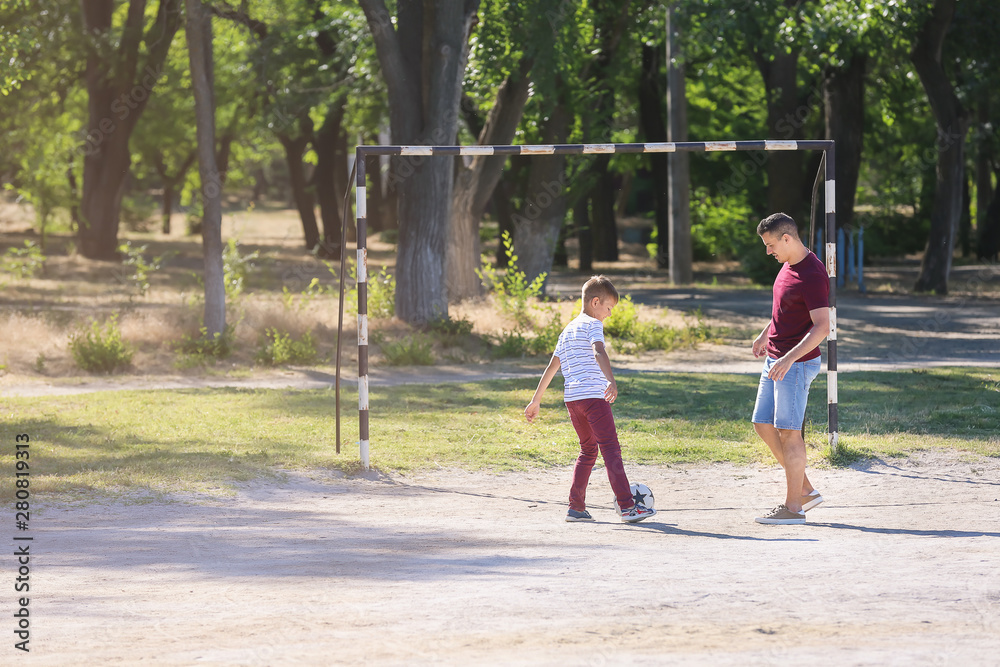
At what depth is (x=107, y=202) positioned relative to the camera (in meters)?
30.1

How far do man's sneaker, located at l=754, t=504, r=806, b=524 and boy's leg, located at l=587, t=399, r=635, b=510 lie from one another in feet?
2.92

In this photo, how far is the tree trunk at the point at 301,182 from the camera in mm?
35156

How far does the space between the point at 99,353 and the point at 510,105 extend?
27.5 ft

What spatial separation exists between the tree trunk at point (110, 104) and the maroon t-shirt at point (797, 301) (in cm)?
2198

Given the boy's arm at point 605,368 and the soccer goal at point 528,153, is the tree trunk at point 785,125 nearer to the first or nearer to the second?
the soccer goal at point 528,153

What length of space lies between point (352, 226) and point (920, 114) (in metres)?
20.8

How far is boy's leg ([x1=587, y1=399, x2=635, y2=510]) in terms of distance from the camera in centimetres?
693

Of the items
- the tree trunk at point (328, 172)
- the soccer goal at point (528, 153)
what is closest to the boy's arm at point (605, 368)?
the soccer goal at point (528, 153)

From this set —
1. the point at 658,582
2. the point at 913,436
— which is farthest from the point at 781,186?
the point at 658,582

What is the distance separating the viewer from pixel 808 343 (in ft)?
21.9

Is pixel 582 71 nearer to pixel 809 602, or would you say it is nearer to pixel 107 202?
pixel 107 202

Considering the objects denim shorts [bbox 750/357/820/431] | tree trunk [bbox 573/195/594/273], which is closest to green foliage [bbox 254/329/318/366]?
denim shorts [bbox 750/357/820/431]

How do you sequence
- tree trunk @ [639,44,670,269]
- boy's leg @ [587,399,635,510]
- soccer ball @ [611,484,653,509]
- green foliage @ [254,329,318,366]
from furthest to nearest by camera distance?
tree trunk @ [639,44,670,269]
green foliage @ [254,329,318,366]
soccer ball @ [611,484,653,509]
boy's leg @ [587,399,635,510]

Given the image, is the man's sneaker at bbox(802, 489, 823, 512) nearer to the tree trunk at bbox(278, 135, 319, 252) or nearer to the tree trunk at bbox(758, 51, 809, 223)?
the tree trunk at bbox(758, 51, 809, 223)
